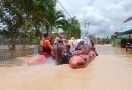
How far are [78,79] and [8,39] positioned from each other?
1307 cm

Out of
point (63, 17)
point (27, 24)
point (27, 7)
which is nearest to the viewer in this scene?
point (27, 7)

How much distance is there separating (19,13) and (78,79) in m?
12.1

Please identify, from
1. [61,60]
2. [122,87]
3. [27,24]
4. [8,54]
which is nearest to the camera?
[122,87]

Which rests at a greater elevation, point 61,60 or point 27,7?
point 27,7

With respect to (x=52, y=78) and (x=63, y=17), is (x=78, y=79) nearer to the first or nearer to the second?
(x=52, y=78)

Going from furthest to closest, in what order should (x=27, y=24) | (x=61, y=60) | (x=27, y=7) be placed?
(x=27, y=24)
(x=27, y=7)
(x=61, y=60)


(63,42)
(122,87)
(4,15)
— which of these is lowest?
(122,87)

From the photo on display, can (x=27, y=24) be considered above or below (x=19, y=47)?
above

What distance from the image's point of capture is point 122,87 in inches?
401

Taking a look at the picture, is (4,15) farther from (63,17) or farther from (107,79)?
(63,17)

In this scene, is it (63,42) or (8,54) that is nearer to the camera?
(63,42)

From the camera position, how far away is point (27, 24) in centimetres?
2572

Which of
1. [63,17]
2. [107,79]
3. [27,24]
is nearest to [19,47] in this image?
[27,24]

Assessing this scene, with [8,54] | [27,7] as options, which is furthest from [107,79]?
[27,7]
